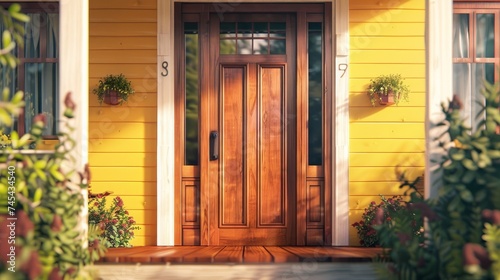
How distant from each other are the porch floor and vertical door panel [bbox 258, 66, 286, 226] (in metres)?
0.42

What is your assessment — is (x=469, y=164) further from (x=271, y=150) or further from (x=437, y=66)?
(x=271, y=150)

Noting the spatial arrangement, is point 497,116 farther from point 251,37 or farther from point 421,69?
point 251,37

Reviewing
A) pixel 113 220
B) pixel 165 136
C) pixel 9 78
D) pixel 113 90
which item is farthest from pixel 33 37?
pixel 113 220

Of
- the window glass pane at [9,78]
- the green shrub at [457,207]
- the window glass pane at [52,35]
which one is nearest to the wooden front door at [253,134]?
the window glass pane at [52,35]

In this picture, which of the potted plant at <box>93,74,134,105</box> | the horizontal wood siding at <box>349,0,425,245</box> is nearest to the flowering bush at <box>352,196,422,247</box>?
the horizontal wood siding at <box>349,0,425,245</box>

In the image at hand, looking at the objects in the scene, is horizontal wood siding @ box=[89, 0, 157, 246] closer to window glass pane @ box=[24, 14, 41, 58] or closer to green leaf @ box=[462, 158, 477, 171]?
window glass pane @ box=[24, 14, 41, 58]

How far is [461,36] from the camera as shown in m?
5.96

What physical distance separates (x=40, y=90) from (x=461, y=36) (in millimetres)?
3763

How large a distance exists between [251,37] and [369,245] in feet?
6.88

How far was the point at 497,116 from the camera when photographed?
381cm

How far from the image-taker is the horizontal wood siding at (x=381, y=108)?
5.94 metres

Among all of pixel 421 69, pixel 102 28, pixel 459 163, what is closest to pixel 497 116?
pixel 459 163

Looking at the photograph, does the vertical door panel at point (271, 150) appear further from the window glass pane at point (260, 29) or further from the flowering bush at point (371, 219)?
the flowering bush at point (371, 219)

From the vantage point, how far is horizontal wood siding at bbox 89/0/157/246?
593 centimetres
